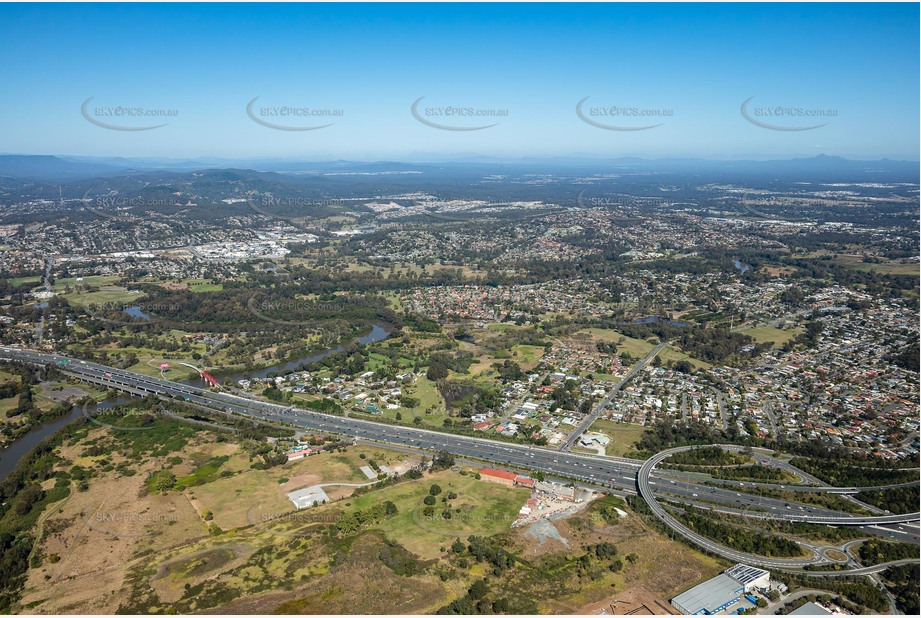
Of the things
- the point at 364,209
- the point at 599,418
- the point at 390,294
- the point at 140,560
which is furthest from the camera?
the point at 364,209

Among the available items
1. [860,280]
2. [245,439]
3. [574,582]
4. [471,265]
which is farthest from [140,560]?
[860,280]

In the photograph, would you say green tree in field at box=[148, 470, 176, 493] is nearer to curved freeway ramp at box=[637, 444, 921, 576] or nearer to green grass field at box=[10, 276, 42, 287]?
curved freeway ramp at box=[637, 444, 921, 576]

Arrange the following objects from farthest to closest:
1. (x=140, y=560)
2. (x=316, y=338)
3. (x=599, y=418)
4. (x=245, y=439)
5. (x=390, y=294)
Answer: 1. (x=390, y=294)
2. (x=316, y=338)
3. (x=599, y=418)
4. (x=245, y=439)
5. (x=140, y=560)

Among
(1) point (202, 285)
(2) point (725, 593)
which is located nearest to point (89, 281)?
(1) point (202, 285)

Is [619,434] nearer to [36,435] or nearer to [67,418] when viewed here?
[67,418]

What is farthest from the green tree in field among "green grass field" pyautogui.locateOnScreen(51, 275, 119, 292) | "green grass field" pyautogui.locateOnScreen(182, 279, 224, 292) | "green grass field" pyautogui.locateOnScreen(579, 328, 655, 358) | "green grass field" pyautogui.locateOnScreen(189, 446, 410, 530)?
"green grass field" pyautogui.locateOnScreen(51, 275, 119, 292)

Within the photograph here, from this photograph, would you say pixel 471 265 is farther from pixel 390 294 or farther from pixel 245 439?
pixel 245 439
